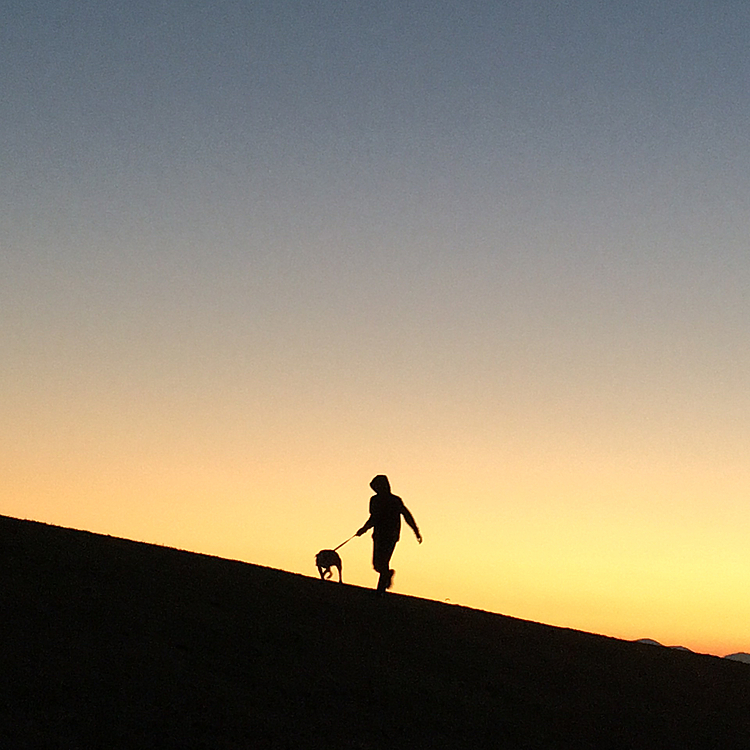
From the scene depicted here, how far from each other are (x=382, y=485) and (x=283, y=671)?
6.52 meters

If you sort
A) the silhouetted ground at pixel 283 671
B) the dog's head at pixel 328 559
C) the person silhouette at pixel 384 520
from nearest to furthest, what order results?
the silhouetted ground at pixel 283 671
the person silhouette at pixel 384 520
the dog's head at pixel 328 559

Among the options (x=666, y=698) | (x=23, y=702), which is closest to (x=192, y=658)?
(x=23, y=702)

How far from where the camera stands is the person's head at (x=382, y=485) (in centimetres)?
2253

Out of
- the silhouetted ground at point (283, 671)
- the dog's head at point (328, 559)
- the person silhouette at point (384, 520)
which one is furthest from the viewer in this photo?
the dog's head at point (328, 559)

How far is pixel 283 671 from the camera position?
55.1 feet

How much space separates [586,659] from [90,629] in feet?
39.4

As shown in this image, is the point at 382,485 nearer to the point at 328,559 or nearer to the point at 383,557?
the point at 383,557

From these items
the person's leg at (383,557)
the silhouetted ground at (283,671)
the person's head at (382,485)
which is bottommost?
the silhouetted ground at (283,671)

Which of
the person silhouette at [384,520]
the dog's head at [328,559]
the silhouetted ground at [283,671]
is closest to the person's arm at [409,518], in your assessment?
the person silhouette at [384,520]

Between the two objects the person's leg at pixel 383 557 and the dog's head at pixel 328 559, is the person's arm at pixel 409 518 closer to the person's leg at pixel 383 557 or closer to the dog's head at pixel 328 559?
the person's leg at pixel 383 557

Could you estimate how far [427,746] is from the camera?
48.1ft

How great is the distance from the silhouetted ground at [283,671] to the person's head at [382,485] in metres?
2.74

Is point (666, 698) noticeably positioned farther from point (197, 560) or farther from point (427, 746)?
point (197, 560)

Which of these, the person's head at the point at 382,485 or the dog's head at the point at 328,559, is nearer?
the person's head at the point at 382,485
